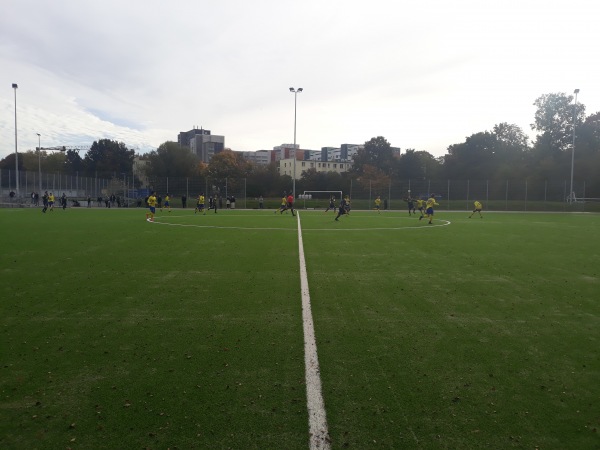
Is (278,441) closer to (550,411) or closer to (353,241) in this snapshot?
(550,411)

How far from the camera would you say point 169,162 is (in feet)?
293

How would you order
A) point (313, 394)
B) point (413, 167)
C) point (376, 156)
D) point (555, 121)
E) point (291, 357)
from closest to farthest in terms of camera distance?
point (313, 394) < point (291, 357) < point (555, 121) < point (413, 167) < point (376, 156)

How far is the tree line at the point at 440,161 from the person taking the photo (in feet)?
226

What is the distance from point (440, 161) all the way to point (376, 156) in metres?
16.0

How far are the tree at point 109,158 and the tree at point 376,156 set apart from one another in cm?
5155

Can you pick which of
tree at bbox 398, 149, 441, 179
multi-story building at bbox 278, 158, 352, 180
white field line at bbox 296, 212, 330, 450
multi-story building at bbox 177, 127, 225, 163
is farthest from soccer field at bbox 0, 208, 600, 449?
multi-story building at bbox 177, 127, 225, 163

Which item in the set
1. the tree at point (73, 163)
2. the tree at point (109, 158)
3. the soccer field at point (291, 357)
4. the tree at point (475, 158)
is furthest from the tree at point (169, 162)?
the soccer field at point (291, 357)

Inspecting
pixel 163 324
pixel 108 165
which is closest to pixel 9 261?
pixel 163 324

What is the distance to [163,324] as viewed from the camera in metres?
6.17

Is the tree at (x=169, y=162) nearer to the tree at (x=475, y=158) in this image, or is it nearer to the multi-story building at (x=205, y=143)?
the tree at (x=475, y=158)

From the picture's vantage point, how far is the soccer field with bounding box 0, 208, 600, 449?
3508 mm

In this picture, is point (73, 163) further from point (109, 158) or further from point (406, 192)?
point (406, 192)

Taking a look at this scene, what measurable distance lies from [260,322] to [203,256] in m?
6.53

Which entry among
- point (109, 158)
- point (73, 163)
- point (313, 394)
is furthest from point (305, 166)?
point (313, 394)
